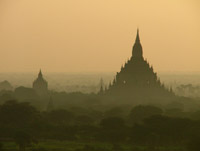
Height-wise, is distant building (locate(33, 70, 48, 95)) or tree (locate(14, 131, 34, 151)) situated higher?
distant building (locate(33, 70, 48, 95))

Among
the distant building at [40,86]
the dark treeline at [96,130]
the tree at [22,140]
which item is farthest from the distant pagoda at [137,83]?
the tree at [22,140]

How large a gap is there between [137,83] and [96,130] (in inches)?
2106

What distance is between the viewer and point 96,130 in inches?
3031

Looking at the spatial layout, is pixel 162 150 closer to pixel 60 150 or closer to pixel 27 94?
pixel 60 150

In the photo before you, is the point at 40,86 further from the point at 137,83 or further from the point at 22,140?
the point at 22,140

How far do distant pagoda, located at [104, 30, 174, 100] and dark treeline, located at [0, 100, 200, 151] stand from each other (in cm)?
4088

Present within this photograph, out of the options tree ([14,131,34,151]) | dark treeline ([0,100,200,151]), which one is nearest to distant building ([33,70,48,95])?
dark treeline ([0,100,200,151])

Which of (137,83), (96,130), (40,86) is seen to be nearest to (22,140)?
(96,130)

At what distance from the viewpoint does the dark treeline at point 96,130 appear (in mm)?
69894

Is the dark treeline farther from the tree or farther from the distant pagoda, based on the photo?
the distant pagoda

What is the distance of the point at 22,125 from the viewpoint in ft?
266

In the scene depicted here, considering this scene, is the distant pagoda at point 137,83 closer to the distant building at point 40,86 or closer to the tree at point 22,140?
the distant building at point 40,86

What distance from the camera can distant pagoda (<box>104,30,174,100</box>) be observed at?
12925 centimetres

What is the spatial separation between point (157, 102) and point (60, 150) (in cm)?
5940
